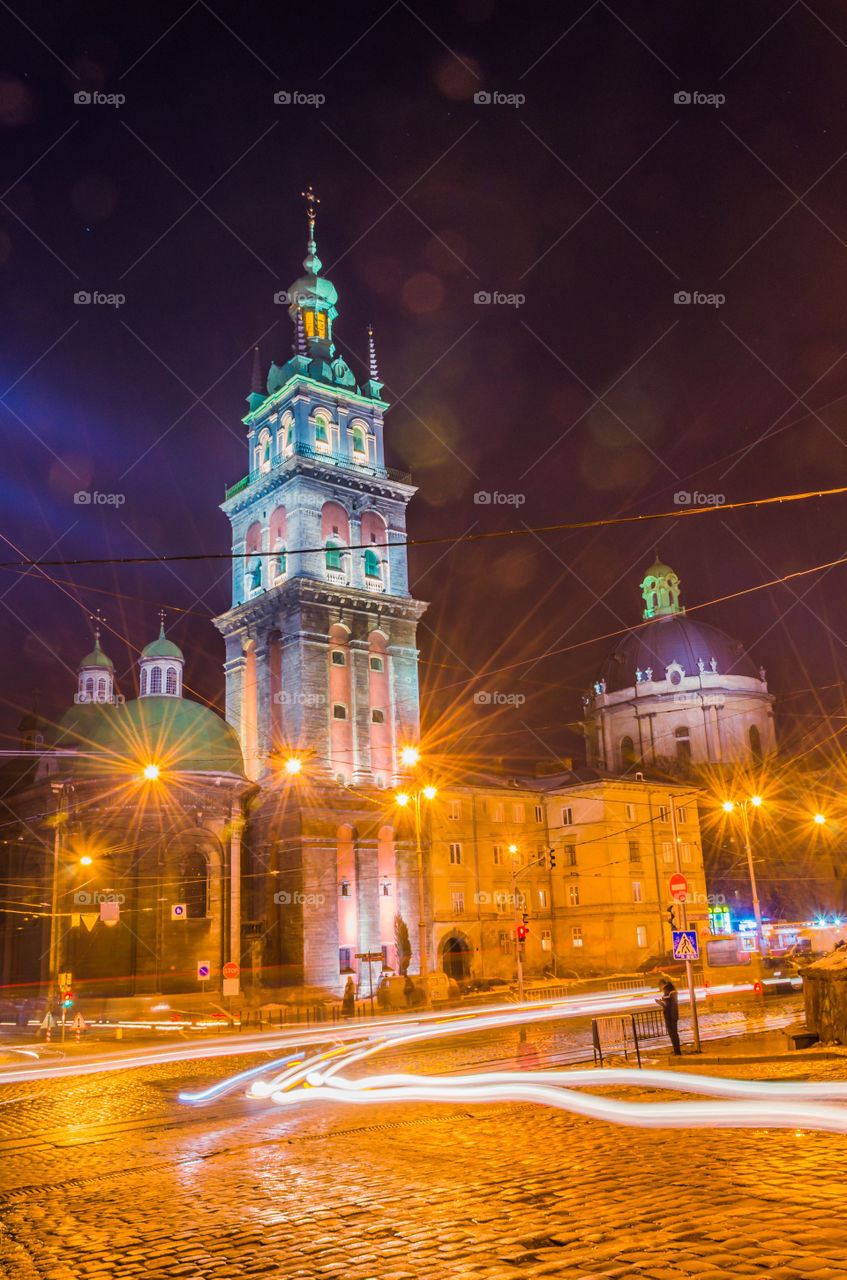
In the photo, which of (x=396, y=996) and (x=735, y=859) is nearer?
(x=396, y=996)

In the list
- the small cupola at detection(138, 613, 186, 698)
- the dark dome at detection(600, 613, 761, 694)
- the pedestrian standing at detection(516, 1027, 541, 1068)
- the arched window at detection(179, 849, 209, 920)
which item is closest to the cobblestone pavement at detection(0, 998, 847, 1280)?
the pedestrian standing at detection(516, 1027, 541, 1068)

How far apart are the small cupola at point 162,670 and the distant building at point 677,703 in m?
40.8

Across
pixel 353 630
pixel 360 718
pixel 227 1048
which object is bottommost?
pixel 227 1048

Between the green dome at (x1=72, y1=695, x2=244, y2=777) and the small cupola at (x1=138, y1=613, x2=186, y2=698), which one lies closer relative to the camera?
the green dome at (x1=72, y1=695, x2=244, y2=777)

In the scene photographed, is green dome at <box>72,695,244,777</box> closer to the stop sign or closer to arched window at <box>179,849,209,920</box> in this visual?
arched window at <box>179,849,209,920</box>

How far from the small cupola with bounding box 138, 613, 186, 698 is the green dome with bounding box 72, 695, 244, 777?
23.0ft

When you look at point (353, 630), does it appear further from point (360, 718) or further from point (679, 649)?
point (679, 649)

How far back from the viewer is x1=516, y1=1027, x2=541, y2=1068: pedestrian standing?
820 inches

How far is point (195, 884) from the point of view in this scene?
5897 centimetres

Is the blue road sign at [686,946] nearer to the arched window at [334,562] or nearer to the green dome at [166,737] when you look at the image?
the green dome at [166,737]

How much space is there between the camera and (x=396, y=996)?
148ft

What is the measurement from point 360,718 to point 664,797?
22.3 meters

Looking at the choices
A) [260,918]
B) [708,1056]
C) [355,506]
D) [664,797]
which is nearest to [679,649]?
[664,797]

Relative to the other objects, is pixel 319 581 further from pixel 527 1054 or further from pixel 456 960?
pixel 527 1054
